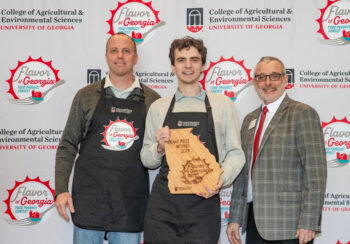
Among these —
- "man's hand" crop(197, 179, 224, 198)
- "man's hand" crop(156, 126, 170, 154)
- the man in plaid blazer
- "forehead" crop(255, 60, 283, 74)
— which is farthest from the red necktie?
"man's hand" crop(156, 126, 170, 154)

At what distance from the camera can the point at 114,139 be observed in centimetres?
246

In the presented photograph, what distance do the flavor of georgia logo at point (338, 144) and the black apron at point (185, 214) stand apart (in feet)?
4.45

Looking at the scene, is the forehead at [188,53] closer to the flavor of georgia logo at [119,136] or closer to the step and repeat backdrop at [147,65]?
the flavor of georgia logo at [119,136]

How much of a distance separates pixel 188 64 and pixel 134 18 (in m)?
1.19

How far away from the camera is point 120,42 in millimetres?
2586

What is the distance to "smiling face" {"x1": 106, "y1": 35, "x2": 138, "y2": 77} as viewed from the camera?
253cm

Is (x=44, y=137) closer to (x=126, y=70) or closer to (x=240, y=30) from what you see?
(x=126, y=70)

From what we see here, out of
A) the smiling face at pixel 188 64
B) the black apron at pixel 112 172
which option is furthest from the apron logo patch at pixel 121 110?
the smiling face at pixel 188 64

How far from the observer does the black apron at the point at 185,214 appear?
2.07 m

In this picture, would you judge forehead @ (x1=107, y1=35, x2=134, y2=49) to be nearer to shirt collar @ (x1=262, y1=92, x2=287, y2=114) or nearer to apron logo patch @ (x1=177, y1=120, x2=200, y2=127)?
apron logo patch @ (x1=177, y1=120, x2=200, y2=127)

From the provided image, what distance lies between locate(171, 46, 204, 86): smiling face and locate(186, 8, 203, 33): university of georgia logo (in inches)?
37.6

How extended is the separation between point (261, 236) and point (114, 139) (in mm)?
1117

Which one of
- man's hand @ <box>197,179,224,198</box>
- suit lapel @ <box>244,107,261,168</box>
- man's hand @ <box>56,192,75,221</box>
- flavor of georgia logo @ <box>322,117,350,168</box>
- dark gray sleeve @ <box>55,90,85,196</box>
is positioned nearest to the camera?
man's hand @ <box>197,179,224,198</box>

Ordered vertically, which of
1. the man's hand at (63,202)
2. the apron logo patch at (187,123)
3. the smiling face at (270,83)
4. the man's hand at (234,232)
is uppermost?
the smiling face at (270,83)
